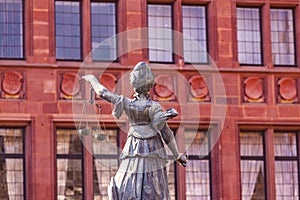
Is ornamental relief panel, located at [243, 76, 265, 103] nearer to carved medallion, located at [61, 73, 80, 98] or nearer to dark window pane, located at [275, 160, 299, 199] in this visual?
dark window pane, located at [275, 160, 299, 199]

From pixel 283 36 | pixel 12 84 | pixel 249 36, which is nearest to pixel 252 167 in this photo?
pixel 249 36

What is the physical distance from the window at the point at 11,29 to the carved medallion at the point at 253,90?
20.1 ft

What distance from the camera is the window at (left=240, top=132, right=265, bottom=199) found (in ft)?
116

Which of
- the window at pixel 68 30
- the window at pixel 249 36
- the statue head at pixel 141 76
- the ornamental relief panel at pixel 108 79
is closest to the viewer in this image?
the statue head at pixel 141 76

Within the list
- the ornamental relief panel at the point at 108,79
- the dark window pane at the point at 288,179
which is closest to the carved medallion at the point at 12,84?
the ornamental relief panel at the point at 108,79

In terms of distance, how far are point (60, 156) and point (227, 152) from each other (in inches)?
175

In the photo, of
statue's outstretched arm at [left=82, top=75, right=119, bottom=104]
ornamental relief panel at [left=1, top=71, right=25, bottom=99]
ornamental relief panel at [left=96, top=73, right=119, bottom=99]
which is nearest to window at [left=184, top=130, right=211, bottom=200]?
ornamental relief panel at [left=96, top=73, right=119, bottom=99]

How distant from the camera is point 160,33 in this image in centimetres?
3541

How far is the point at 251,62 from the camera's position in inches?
1426

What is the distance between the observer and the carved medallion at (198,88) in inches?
1393

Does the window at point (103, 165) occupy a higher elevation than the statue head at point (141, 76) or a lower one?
lower

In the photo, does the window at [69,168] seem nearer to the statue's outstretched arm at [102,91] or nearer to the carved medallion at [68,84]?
the carved medallion at [68,84]

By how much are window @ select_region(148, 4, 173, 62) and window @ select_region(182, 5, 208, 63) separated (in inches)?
16.6

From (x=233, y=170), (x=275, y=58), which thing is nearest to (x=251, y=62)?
(x=275, y=58)
